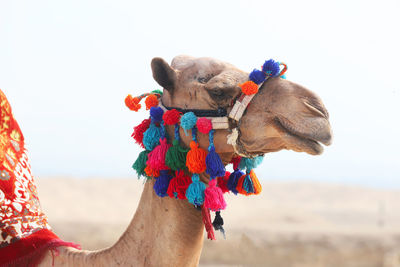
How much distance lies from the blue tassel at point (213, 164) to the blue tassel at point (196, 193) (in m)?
0.07

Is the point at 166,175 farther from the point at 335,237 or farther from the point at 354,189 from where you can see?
the point at 354,189

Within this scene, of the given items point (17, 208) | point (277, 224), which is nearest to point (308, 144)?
point (17, 208)

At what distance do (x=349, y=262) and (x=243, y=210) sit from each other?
15952 mm

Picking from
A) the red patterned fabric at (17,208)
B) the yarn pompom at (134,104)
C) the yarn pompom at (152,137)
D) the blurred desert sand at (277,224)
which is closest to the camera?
the yarn pompom at (152,137)

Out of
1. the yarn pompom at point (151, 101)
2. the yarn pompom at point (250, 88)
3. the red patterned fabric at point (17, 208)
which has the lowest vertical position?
the red patterned fabric at point (17, 208)

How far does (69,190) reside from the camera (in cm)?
3350

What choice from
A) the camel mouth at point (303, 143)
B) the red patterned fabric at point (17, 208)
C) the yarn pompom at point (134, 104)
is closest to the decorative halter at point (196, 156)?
the yarn pompom at point (134, 104)

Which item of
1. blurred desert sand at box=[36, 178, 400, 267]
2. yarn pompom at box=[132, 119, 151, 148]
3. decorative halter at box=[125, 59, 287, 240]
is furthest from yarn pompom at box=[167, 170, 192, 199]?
blurred desert sand at box=[36, 178, 400, 267]

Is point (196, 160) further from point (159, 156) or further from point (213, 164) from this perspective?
point (159, 156)

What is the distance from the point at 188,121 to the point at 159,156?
8.9 inches

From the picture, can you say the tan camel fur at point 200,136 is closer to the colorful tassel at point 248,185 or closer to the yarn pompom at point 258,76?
the yarn pompom at point 258,76

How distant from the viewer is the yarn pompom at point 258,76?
2.66m

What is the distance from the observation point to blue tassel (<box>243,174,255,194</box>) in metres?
2.88

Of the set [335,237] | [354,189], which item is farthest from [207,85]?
[354,189]
